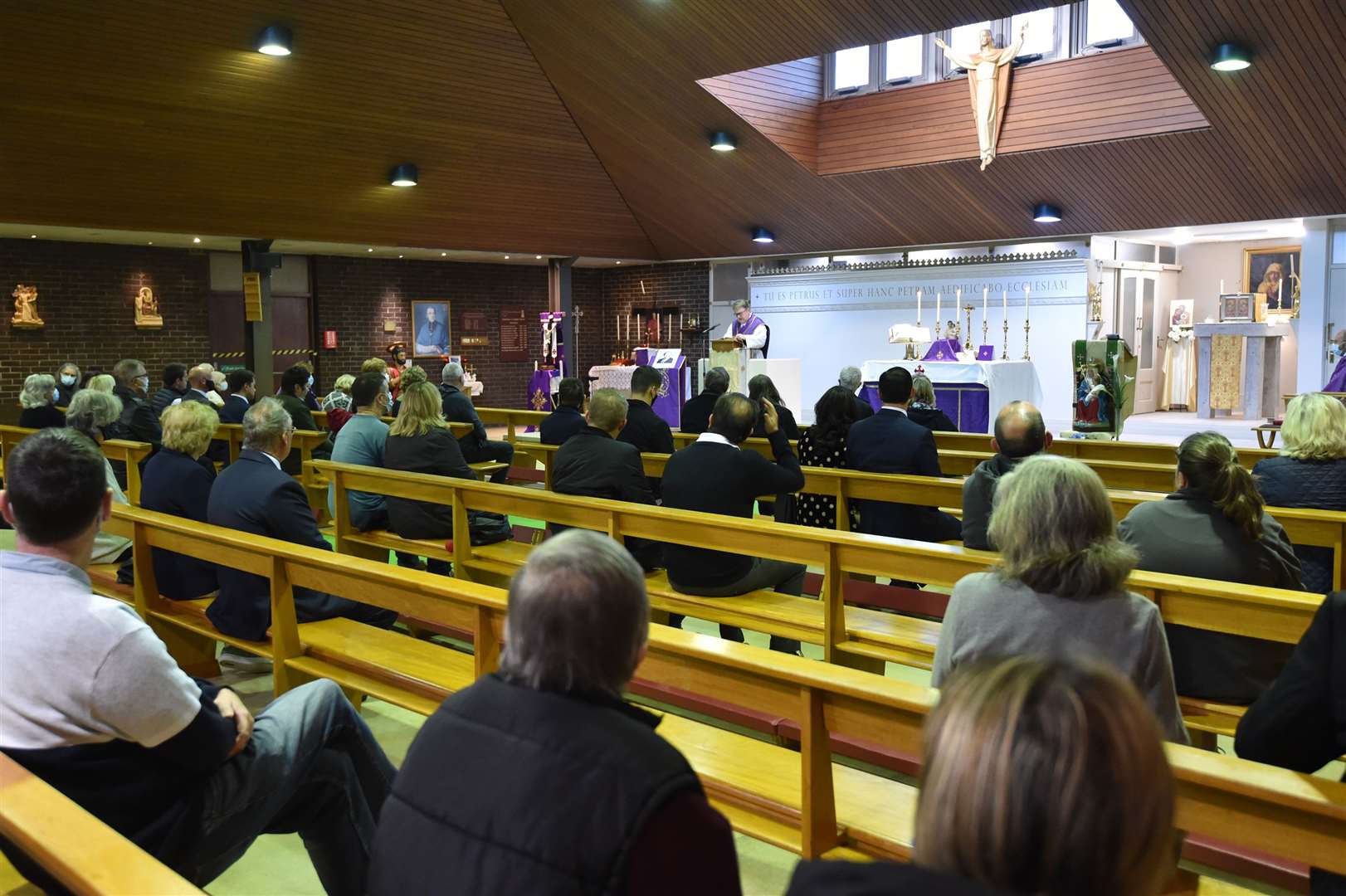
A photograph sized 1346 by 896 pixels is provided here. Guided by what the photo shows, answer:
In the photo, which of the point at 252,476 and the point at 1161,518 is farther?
the point at 252,476

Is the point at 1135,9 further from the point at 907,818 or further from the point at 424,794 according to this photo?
the point at 424,794

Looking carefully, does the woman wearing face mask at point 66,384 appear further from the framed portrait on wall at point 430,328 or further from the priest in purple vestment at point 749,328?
the priest in purple vestment at point 749,328

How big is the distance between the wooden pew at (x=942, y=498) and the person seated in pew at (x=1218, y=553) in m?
0.60

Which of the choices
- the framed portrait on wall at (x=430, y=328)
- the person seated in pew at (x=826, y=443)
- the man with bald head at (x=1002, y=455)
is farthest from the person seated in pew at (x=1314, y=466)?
the framed portrait on wall at (x=430, y=328)

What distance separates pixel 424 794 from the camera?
146 centimetres

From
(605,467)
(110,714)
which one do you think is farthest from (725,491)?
(110,714)

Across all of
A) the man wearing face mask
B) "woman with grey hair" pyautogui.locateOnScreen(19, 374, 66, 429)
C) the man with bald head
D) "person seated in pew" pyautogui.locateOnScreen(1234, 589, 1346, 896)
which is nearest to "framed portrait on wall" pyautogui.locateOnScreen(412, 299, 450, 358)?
the man wearing face mask

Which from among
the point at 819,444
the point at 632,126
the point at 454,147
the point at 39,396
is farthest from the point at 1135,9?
Result: the point at 39,396

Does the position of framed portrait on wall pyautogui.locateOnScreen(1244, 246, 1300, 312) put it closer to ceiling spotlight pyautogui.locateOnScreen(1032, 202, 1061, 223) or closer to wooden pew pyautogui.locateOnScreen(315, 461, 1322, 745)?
ceiling spotlight pyautogui.locateOnScreen(1032, 202, 1061, 223)

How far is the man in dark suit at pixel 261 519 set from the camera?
393cm

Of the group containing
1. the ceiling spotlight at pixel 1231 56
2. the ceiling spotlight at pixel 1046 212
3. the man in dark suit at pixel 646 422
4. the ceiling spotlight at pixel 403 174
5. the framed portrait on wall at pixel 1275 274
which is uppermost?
the ceiling spotlight at pixel 1231 56

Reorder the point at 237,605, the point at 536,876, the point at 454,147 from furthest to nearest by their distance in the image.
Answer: the point at 454,147, the point at 237,605, the point at 536,876

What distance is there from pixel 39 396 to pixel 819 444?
5.76 metres

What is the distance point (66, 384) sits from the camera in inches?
488
